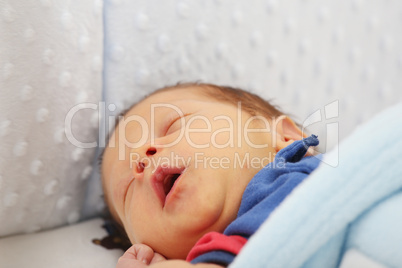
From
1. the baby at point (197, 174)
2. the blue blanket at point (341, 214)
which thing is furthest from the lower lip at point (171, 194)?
the blue blanket at point (341, 214)

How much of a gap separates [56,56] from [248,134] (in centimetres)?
38

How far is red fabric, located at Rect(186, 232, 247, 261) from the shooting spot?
23.1 inches

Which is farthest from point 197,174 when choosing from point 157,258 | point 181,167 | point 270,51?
point 270,51

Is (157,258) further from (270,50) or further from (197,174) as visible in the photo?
(270,50)

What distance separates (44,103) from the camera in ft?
2.84

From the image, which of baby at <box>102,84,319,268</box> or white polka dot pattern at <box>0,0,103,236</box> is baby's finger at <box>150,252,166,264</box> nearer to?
baby at <box>102,84,319,268</box>

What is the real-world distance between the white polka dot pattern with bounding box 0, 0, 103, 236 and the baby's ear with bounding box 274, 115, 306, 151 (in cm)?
37

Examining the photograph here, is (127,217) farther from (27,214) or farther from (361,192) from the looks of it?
(361,192)

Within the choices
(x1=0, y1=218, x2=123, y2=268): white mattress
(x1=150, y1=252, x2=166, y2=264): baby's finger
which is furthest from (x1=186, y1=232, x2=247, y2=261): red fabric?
(x1=0, y1=218, x2=123, y2=268): white mattress

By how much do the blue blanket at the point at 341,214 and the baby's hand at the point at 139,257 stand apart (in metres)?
0.20

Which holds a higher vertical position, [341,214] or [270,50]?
[270,50]

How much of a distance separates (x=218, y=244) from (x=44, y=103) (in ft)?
1.51

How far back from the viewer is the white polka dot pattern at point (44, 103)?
32.3 inches

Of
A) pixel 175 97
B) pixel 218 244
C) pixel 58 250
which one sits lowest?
pixel 58 250
